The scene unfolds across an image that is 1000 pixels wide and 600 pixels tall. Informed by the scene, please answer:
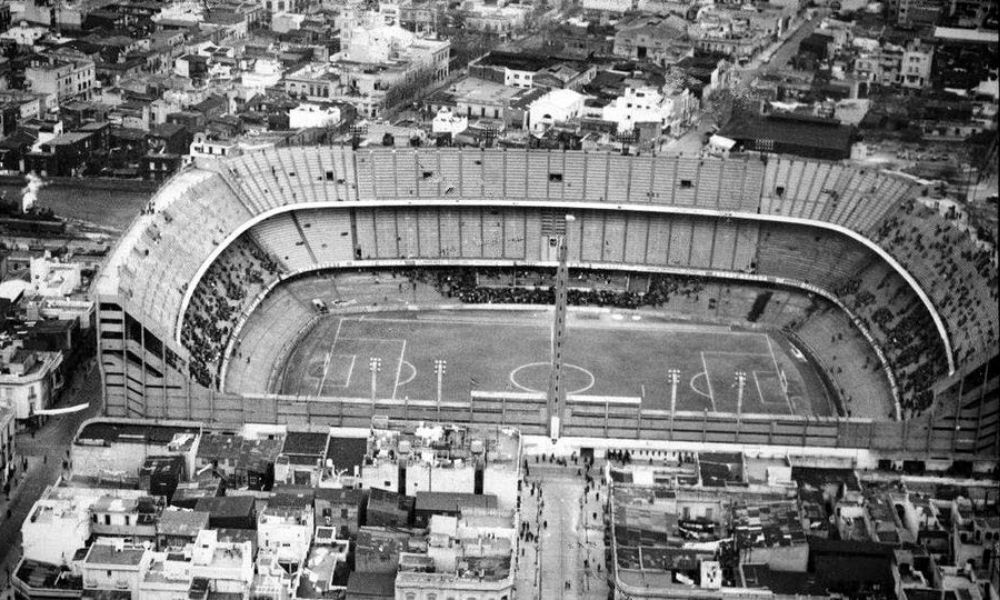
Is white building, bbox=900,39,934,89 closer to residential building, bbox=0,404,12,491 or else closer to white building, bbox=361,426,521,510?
white building, bbox=361,426,521,510

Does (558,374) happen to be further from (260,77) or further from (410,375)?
(260,77)

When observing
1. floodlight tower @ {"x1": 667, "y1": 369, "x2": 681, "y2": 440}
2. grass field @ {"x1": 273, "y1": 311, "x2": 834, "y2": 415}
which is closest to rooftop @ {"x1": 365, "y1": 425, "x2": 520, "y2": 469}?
floodlight tower @ {"x1": 667, "y1": 369, "x2": 681, "y2": 440}

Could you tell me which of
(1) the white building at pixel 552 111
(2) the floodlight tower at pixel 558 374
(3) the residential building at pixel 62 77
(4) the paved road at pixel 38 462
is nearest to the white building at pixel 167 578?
(4) the paved road at pixel 38 462

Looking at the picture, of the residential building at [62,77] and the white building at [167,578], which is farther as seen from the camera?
the residential building at [62,77]

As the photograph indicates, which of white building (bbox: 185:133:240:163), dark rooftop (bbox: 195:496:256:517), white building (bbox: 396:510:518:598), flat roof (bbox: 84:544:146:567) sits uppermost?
flat roof (bbox: 84:544:146:567)

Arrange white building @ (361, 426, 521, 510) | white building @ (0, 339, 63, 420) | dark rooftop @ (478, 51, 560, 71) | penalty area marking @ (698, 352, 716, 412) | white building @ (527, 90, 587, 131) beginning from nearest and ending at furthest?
white building @ (361, 426, 521, 510) < white building @ (0, 339, 63, 420) < penalty area marking @ (698, 352, 716, 412) < white building @ (527, 90, 587, 131) < dark rooftop @ (478, 51, 560, 71)

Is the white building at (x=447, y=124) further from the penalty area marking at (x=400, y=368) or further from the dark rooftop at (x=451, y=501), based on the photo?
the dark rooftop at (x=451, y=501)

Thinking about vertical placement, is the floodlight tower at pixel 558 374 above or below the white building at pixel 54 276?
above
